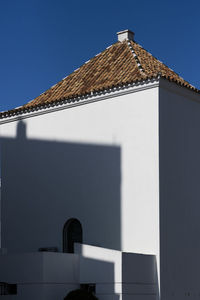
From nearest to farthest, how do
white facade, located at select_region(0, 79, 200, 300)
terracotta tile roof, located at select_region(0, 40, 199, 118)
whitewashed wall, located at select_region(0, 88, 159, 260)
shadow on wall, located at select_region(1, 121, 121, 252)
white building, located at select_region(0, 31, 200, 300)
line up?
white building, located at select_region(0, 31, 200, 300) → white facade, located at select_region(0, 79, 200, 300) → whitewashed wall, located at select_region(0, 88, 159, 260) → shadow on wall, located at select_region(1, 121, 121, 252) → terracotta tile roof, located at select_region(0, 40, 199, 118)

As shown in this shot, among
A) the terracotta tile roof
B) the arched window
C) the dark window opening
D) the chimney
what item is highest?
the chimney

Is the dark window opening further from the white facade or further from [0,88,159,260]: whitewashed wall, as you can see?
[0,88,159,260]: whitewashed wall

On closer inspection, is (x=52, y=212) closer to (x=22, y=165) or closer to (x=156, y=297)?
(x=22, y=165)

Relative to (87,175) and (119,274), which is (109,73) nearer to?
(87,175)

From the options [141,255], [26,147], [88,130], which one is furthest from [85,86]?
[141,255]

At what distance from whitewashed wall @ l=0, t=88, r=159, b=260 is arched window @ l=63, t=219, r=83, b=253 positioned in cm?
20

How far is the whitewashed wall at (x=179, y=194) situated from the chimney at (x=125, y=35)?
4549mm

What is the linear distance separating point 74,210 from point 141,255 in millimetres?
3772

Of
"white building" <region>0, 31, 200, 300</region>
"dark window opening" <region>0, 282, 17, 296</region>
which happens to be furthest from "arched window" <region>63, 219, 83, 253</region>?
"dark window opening" <region>0, 282, 17, 296</region>

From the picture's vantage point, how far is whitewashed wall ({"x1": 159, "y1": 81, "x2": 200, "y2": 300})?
842 inches

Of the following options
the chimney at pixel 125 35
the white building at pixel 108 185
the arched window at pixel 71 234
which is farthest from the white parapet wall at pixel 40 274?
the chimney at pixel 125 35

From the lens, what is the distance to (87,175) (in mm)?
23328

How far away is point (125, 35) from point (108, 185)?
7.04 m

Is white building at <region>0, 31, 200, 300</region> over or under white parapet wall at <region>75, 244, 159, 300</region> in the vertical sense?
over
